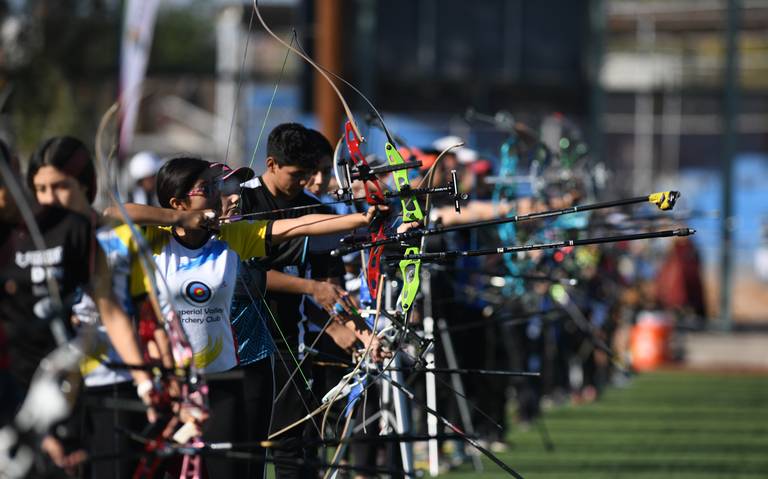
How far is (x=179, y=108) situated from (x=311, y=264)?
33.9 m

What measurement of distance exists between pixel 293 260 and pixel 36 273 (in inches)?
77.7

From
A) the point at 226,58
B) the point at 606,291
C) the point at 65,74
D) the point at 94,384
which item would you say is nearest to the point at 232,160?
the point at 65,74

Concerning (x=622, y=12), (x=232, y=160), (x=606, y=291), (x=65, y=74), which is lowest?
(x=606, y=291)

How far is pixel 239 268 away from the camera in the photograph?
18.3ft

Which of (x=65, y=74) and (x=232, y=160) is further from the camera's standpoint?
(x=65, y=74)

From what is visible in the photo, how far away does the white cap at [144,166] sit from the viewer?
10320 mm

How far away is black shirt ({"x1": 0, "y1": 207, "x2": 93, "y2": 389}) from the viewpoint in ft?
14.0

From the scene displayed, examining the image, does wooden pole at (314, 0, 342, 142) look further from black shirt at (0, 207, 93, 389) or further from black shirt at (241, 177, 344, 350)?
black shirt at (0, 207, 93, 389)

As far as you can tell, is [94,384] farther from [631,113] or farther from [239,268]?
[631,113]

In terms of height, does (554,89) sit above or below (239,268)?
above

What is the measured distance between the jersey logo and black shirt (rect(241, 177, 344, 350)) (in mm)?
733

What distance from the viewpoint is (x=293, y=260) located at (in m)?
6.14

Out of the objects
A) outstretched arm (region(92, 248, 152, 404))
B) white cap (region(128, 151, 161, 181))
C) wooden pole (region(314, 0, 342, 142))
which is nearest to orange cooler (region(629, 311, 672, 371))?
wooden pole (region(314, 0, 342, 142))

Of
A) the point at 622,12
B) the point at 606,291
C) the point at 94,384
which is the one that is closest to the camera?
the point at 94,384
